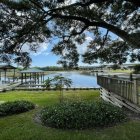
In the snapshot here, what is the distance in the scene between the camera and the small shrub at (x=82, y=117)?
770cm

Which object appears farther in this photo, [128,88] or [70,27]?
[70,27]

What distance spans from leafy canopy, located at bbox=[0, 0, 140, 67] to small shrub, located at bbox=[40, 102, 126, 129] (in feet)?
9.12

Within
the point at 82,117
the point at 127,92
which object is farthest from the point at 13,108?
the point at 127,92

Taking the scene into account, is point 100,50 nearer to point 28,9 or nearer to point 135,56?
point 135,56

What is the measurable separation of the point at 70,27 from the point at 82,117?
5.97 meters

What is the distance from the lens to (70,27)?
42.0ft

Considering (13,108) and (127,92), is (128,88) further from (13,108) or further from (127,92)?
(13,108)

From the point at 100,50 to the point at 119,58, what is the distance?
1038 millimetres

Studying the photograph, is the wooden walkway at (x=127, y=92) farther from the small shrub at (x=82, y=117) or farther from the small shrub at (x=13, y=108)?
the small shrub at (x=13, y=108)

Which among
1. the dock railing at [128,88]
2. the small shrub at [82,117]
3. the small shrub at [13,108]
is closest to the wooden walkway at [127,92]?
the dock railing at [128,88]

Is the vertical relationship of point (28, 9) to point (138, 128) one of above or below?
above

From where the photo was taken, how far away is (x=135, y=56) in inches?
513

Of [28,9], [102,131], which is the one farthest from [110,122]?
[28,9]

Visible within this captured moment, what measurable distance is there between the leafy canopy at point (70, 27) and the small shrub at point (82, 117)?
278cm
